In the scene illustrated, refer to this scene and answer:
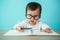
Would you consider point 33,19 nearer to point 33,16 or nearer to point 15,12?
point 33,16

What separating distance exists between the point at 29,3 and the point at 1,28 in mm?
281

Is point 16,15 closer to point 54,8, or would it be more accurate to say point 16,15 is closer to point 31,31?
point 31,31

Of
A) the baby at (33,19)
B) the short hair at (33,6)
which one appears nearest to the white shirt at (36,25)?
the baby at (33,19)

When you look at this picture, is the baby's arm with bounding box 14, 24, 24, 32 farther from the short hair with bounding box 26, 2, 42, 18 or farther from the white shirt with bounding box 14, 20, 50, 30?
the short hair with bounding box 26, 2, 42, 18

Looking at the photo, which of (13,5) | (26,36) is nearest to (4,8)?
(13,5)

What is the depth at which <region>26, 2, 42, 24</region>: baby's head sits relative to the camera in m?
1.00

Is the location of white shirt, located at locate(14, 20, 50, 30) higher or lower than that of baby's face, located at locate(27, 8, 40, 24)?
lower

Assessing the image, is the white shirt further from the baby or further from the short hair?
the short hair

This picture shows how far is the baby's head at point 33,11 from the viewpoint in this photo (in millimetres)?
1001

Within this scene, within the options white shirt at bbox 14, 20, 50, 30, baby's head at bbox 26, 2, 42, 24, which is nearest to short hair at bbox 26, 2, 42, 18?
baby's head at bbox 26, 2, 42, 24

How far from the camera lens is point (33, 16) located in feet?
3.31

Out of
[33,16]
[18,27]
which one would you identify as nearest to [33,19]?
[33,16]

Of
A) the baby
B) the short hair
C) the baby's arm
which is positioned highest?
the short hair

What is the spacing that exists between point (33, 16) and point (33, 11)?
0.04 metres
